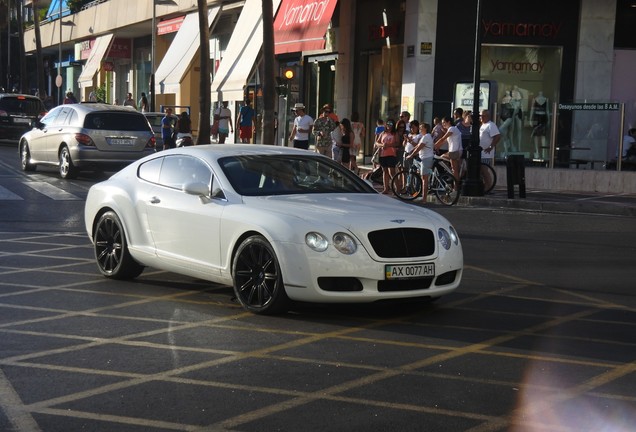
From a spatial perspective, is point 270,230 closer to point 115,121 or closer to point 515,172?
point 515,172

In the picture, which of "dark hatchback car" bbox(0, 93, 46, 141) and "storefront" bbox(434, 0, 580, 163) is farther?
"dark hatchback car" bbox(0, 93, 46, 141)

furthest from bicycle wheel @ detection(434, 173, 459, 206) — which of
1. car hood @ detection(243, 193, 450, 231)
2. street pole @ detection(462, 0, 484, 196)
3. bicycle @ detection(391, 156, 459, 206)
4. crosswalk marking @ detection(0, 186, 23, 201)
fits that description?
car hood @ detection(243, 193, 450, 231)

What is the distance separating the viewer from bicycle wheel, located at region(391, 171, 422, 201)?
21.2 metres

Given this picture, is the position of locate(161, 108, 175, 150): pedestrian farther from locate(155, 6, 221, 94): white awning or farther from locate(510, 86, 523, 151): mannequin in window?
locate(510, 86, 523, 151): mannequin in window

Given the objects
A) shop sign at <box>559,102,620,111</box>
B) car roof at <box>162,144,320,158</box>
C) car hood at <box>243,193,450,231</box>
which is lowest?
car hood at <box>243,193,450,231</box>

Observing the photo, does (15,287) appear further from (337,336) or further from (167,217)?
(337,336)

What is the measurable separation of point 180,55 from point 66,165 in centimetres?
2022

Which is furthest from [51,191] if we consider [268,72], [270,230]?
[270,230]

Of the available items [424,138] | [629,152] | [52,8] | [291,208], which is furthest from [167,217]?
[52,8]

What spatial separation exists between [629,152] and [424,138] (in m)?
5.80

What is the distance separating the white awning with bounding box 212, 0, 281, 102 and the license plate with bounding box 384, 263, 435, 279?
2572cm

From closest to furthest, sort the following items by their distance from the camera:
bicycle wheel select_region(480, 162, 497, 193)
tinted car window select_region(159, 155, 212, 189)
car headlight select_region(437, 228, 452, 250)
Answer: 1. car headlight select_region(437, 228, 452, 250)
2. tinted car window select_region(159, 155, 212, 189)
3. bicycle wheel select_region(480, 162, 497, 193)

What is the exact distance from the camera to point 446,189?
20.7 meters

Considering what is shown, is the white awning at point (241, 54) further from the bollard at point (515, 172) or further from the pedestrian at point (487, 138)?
the bollard at point (515, 172)
